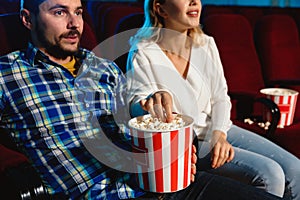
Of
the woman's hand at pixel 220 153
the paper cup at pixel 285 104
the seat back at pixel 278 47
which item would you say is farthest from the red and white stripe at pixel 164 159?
the seat back at pixel 278 47

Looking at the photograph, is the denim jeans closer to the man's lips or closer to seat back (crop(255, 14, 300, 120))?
the man's lips

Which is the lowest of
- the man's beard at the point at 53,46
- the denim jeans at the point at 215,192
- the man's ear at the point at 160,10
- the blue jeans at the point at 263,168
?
the blue jeans at the point at 263,168

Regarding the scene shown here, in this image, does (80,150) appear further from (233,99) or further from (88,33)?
(233,99)

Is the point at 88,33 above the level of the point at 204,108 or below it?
above

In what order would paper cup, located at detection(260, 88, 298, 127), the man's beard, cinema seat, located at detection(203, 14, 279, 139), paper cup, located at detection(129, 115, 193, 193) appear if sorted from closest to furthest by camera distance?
1. paper cup, located at detection(129, 115, 193, 193)
2. the man's beard
3. paper cup, located at detection(260, 88, 298, 127)
4. cinema seat, located at detection(203, 14, 279, 139)

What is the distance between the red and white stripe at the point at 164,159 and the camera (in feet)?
2.82

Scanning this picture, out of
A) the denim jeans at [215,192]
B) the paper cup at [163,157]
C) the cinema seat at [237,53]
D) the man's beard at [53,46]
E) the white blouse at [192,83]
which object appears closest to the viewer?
the paper cup at [163,157]

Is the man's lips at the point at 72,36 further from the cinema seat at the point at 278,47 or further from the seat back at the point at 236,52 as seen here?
the cinema seat at the point at 278,47

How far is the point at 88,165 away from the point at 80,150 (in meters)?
0.06

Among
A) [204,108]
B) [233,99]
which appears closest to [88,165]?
[204,108]

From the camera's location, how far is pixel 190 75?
1.38 meters

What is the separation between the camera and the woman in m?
1.26

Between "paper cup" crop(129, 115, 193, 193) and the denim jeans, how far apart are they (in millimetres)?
105

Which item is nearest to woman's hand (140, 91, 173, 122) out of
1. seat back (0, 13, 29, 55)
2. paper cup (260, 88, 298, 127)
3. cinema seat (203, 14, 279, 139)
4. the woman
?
the woman
